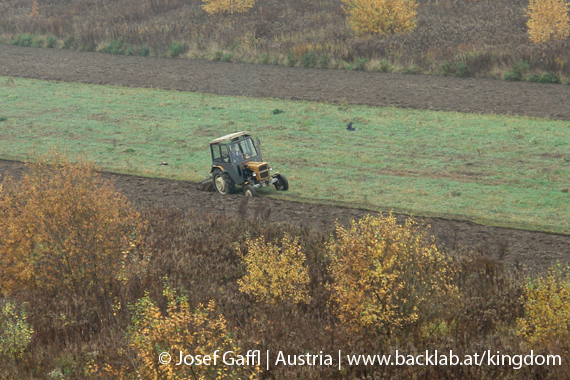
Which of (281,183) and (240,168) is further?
(281,183)

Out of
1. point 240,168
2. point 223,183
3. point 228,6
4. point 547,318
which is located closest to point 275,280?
point 547,318

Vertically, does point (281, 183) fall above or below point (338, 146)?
below

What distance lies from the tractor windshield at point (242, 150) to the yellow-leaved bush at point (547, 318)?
34.8ft

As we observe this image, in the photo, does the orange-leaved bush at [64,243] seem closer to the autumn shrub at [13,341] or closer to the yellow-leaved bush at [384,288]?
the autumn shrub at [13,341]

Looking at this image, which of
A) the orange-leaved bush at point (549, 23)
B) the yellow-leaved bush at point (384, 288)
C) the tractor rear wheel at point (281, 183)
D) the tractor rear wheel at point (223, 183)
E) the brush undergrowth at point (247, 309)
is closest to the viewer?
the brush undergrowth at point (247, 309)

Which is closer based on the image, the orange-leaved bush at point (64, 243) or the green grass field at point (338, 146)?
the orange-leaved bush at point (64, 243)

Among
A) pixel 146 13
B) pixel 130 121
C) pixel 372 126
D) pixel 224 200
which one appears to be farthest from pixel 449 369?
pixel 146 13

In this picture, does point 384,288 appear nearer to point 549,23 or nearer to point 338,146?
A: point 338,146

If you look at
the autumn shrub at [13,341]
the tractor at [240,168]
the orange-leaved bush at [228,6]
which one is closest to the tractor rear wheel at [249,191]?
the tractor at [240,168]

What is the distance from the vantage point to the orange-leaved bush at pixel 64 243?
12.9 metres

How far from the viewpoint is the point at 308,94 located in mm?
31500

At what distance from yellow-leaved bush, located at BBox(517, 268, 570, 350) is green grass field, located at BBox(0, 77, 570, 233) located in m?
6.53

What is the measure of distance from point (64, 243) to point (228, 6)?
35.8 meters

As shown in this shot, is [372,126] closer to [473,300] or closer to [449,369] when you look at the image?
[473,300]
